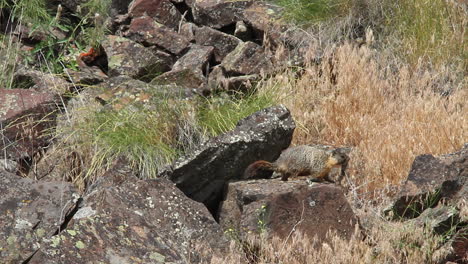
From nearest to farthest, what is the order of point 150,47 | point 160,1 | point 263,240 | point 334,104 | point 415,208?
point 263,240 < point 415,208 < point 334,104 < point 150,47 < point 160,1

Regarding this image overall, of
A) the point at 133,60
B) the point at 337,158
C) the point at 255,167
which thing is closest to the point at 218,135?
the point at 255,167

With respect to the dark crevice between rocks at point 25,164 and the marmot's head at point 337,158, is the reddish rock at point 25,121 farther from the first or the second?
the marmot's head at point 337,158

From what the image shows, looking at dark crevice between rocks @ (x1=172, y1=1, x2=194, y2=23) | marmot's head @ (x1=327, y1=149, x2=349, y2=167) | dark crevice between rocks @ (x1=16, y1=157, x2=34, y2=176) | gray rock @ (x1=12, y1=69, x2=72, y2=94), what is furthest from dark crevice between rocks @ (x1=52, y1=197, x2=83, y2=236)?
dark crevice between rocks @ (x1=172, y1=1, x2=194, y2=23)

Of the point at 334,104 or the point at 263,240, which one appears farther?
the point at 334,104

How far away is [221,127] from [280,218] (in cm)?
149

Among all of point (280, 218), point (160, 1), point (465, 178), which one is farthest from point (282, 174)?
point (160, 1)

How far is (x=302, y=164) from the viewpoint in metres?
7.14

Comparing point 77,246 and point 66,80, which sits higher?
point 77,246

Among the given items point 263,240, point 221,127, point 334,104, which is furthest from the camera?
point 334,104

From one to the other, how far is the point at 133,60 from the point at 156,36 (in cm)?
51

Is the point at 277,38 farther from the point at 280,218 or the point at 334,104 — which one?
the point at 280,218

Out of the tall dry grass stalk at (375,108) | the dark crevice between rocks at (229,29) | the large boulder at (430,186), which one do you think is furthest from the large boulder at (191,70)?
the large boulder at (430,186)

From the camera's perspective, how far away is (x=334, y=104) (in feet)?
27.6

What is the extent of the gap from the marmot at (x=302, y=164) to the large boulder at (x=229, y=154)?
10 cm
